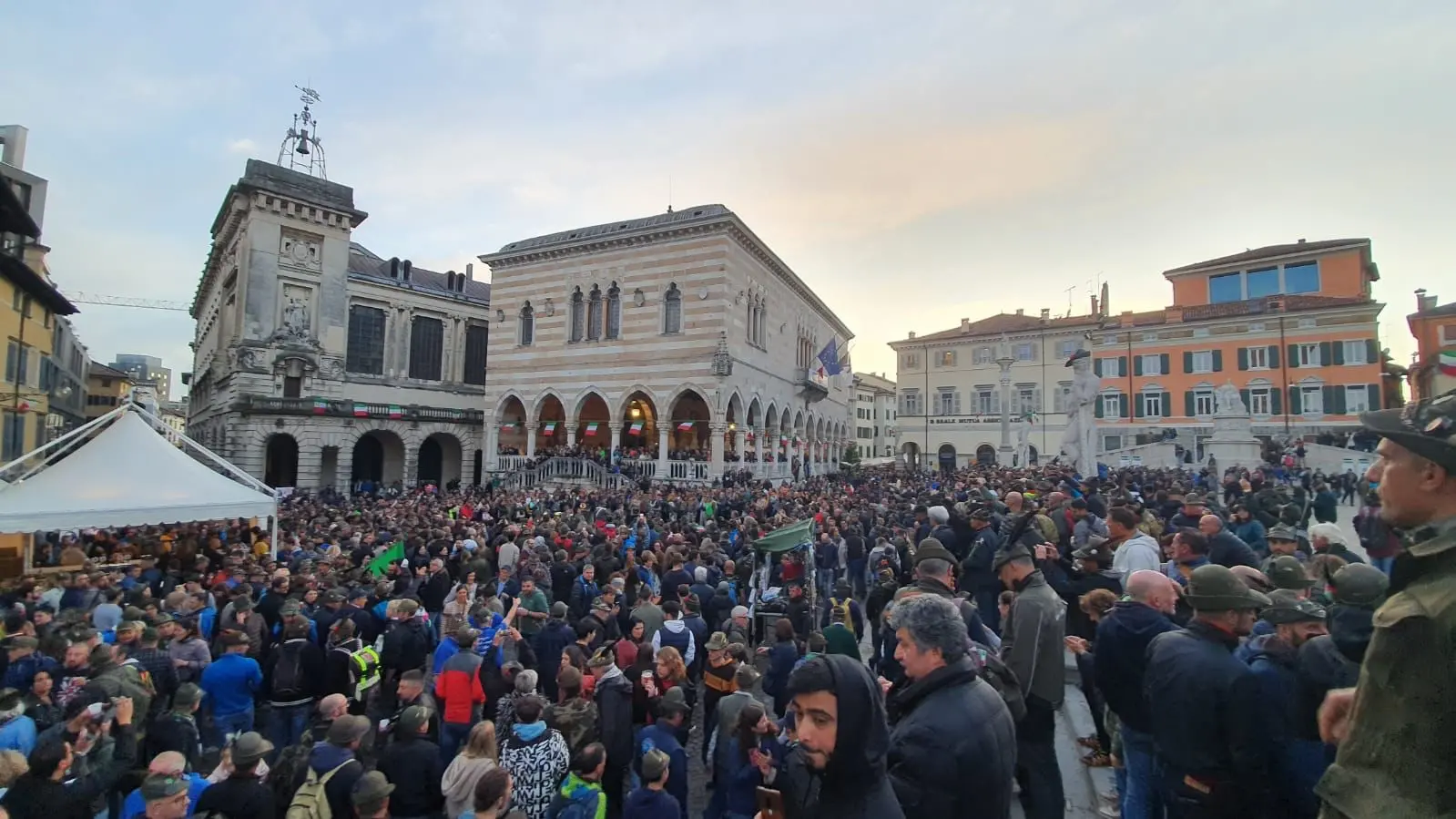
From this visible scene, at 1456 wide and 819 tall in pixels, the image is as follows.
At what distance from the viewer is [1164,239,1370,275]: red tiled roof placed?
1398 inches

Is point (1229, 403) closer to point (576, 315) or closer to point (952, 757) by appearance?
point (952, 757)

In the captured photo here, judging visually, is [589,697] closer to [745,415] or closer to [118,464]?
[118,464]

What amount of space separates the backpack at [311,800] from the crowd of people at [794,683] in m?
0.03

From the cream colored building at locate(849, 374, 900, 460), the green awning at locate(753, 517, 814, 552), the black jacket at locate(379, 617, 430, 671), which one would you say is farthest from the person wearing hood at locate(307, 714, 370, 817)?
the cream colored building at locate(849, 374, 900, 460)

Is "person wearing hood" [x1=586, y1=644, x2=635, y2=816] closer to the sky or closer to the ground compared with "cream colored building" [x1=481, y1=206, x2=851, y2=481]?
closer to the ground

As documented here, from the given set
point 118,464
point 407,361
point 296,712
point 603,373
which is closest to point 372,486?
point 407,361

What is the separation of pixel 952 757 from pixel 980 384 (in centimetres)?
4763

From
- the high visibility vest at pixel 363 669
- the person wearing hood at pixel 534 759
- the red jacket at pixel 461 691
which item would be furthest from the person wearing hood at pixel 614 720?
the high visibility vest at pixel 363 669

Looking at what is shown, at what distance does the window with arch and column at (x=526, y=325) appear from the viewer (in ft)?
104

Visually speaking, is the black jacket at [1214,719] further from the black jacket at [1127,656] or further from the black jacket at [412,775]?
the black jacket at [412,775]

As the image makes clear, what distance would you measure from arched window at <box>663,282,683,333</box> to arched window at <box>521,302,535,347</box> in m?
7.29

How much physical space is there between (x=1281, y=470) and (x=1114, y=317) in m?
28.6

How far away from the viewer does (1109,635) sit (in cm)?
368

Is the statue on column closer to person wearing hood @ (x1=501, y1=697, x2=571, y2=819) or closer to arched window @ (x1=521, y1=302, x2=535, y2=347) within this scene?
person wearing hood @ (x1=501, y1=697, x2=571, y2=819)
